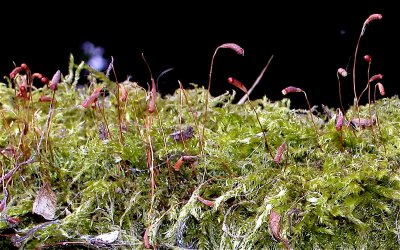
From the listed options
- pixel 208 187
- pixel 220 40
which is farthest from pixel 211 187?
pixel 220 40

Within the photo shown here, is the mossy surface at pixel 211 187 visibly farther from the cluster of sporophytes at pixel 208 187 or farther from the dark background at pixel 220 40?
the dark background at pixel 220 40

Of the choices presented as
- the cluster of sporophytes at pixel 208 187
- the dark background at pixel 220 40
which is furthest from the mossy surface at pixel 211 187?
the dark background at pixel 220 40

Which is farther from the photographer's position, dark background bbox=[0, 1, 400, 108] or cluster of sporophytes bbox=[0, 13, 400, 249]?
dark background bbox=[0, 1, 400, 108]

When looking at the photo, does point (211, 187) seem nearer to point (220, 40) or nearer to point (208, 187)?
point (208, 187)

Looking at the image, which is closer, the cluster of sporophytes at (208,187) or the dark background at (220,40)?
the cluster of sporophytes at (208,187)

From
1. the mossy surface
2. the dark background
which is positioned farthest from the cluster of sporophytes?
the dark background

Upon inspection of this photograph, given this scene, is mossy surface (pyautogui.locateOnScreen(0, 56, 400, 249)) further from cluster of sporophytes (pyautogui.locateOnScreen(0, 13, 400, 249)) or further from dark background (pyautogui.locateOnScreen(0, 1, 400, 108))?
dark background (pyautogui.locateOnScreen(0, 1, 400, 108))

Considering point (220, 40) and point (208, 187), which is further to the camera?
point (220, 40)
